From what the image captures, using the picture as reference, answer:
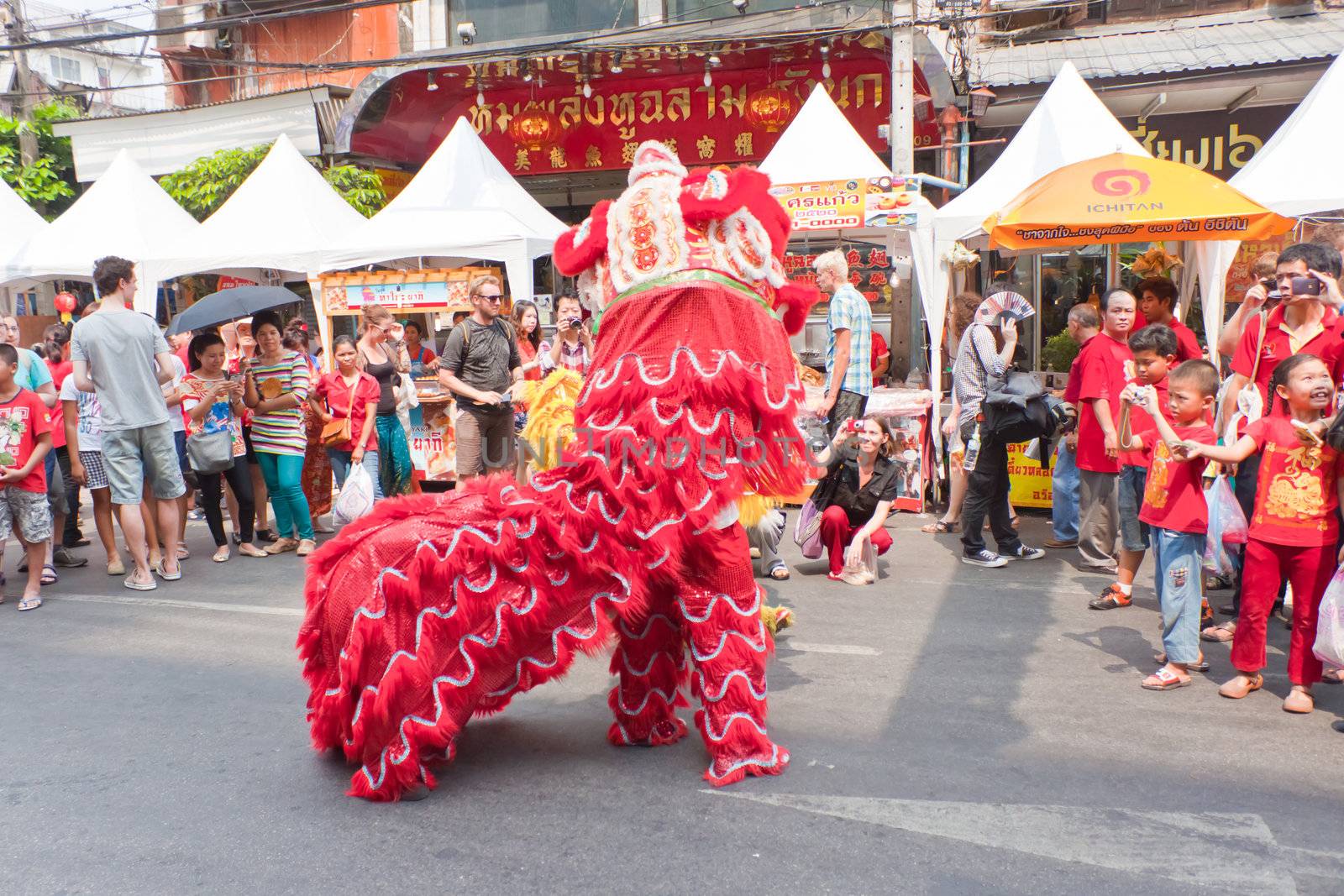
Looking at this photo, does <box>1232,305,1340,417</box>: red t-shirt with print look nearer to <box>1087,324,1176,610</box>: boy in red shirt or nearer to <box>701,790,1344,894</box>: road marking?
<box>1087,324,1176,610</box>: boy in red shirt

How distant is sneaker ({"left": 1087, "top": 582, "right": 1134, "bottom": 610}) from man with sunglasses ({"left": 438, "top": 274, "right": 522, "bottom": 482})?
389cm

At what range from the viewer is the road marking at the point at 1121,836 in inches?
113

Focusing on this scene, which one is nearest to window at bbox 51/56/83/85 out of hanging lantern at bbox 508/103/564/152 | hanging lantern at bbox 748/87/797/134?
hanging lantern at bbox 508/103/564/152

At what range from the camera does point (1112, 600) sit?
5.58 meters

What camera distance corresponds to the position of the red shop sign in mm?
13930

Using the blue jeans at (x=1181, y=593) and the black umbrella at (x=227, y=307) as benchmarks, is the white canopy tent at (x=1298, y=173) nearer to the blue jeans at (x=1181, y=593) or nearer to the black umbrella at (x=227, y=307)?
the blue jeans at (x=1181, y=593)

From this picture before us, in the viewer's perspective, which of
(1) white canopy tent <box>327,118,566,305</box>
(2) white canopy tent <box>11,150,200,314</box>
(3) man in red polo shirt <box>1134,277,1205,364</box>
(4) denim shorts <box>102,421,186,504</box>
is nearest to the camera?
(4) denim shorts <box>102,421,186,504</box>

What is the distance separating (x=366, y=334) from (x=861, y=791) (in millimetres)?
5712

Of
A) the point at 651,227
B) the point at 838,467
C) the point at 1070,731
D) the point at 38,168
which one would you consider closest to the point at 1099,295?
the point at 838,467

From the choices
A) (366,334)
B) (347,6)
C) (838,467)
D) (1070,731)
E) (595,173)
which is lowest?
(1070,731)

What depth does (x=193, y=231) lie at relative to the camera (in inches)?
460

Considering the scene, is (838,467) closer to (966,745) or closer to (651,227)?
(966,745)

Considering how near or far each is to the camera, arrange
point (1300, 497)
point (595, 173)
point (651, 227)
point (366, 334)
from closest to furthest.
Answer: point (651, 227)
point (1300, 497)
point (366, 334)
point (595, 173)

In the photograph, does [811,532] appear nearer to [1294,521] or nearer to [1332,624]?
[1294,521]
